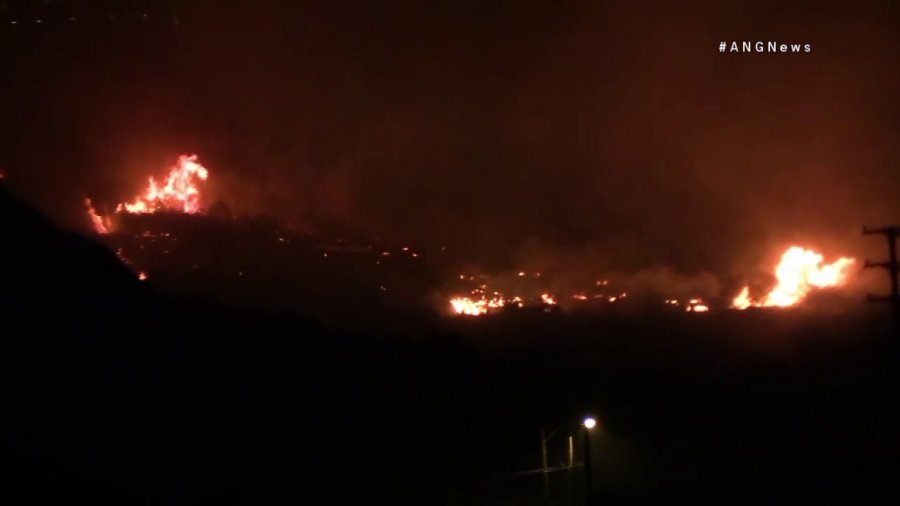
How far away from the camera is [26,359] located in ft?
42.1

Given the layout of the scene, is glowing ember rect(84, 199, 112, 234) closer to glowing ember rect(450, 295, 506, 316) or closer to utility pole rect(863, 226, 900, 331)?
glowing ember rect(450, 295, 506, 316)

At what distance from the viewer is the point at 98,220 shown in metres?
47.2

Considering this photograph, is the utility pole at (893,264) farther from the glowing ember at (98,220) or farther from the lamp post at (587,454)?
the glowing ember at (98,220)

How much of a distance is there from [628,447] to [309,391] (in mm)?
9294

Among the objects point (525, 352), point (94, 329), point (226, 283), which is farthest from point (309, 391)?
point (226, 283)

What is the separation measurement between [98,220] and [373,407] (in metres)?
25.8

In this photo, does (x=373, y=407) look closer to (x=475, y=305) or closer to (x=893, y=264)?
(x=893, y=264)

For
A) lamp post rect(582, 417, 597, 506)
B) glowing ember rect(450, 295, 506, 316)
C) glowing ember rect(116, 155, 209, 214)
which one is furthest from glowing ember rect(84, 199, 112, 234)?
lamp post rect(582, 417, 597, 506)

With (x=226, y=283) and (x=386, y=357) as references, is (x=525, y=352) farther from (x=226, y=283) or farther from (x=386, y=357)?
(x=226, y=283)

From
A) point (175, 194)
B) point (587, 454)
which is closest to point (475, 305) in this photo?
point (175, 194)

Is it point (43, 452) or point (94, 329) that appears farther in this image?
point (94, 329)

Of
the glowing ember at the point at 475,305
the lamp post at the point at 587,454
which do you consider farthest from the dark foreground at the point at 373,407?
the glowing ember at the point at 475,305

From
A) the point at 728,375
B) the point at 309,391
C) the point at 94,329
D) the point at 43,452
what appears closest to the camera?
the point at 43,452

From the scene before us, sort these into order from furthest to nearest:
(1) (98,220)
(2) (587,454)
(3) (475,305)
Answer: (3) (475,305), (1) (98,220), (2) (587,454)
